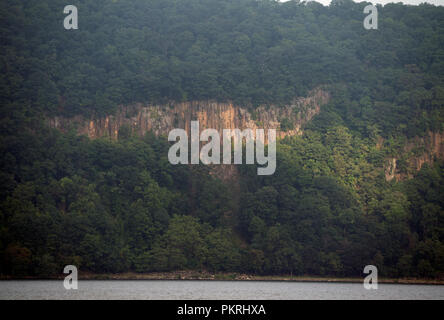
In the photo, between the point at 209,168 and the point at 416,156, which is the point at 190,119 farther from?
the point at 416,156

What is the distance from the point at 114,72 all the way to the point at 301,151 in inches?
1275

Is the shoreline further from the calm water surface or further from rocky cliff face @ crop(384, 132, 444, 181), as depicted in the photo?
rocky cliff face @ crop(384, 132, 444, 181)

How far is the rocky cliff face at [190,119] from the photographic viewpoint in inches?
4444

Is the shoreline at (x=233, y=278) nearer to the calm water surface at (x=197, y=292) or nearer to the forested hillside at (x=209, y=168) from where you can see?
the forested hillside at (x=209, y=168)

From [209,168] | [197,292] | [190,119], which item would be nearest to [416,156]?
[209,168]

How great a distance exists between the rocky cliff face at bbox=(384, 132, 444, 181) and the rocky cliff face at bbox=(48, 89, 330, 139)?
48.9ft

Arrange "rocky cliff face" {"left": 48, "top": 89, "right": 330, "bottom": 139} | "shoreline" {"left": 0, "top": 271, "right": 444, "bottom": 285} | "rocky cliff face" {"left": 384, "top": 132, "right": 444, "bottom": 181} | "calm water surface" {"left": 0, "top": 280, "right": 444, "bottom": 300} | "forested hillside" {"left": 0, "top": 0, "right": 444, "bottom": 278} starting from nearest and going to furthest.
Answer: "calm water surface" {"left": 0, "top": 280, "right": 444, "bottom": 300} → "shoreline" {"left": 0, "top": 271, "right": 444, "bottom": 285} → "forested hillside" {"left": 0, "top": 0, "right": 444, "bottom": 278} → "rocky cliff face" {"left": 384, "top": 132, "right": 444, "bottom": 181} → "rocky cliff face" {"left": 48, "top": 89, "right": 330, "bottom": 139}

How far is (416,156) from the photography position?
367 feet

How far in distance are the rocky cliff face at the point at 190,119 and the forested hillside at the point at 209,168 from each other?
1465 mm

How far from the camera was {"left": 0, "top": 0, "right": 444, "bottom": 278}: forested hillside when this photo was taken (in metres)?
95.6

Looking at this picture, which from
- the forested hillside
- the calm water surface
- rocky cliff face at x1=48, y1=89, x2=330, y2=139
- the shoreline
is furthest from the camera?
rocky cliff face at x1=48, y1=89, x2=330, y2=139

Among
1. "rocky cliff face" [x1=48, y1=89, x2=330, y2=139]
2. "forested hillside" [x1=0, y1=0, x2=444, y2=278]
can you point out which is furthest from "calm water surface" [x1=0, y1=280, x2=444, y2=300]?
"rocky cliff face" [x1=48, y1=89, x2=330, y2=139]

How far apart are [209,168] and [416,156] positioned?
3040 centimetres
